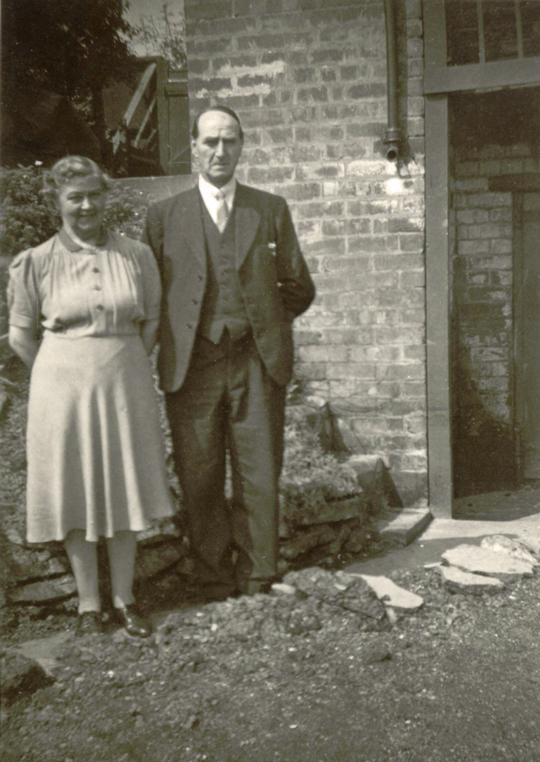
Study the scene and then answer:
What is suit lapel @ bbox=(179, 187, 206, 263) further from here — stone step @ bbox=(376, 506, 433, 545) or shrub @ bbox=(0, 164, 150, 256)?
stone step @ bbox=(376, 506, 433, 545)

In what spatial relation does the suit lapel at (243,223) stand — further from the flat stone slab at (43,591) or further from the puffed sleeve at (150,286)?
the flat stone slab at (43,591)

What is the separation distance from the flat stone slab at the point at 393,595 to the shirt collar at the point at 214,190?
69.2 inches

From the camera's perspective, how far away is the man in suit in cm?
A: 288

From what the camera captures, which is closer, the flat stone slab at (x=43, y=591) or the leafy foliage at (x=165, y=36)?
the leafy foliage at (x=165, y=36)

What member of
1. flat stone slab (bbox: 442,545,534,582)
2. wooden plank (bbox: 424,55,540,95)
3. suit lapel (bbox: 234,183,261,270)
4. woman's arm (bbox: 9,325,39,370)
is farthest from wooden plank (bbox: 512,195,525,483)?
woman's arm (bbox: 9,325,39,370)

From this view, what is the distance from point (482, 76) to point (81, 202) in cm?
266

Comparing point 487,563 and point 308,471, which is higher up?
point 308,471

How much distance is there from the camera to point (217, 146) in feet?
9.02

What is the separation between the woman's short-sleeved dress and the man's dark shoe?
30cm

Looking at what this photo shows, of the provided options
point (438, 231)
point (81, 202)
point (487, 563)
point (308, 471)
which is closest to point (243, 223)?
point (81, 202)

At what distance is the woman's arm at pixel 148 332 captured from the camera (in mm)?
2826

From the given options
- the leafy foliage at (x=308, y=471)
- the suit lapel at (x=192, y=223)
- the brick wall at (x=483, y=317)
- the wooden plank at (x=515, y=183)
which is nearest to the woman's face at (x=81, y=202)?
the suit lapel at (x=192, y=223)

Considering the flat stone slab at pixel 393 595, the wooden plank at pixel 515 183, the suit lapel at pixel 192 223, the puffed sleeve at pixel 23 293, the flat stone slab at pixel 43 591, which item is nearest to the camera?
the puffed sleeve at pixel 23 293

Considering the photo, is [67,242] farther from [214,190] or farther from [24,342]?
[214,190]
